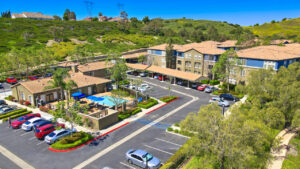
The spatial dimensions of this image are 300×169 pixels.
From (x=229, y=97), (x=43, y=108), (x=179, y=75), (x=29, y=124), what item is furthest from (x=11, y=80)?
(x=229, y=97)

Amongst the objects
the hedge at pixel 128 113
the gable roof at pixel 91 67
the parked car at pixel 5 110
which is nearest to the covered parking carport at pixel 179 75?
the gable roof at pixel 91 67

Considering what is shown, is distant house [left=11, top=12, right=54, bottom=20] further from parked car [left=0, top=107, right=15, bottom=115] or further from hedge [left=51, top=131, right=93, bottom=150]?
hedge [left=51, top=131, right=93, bottom=150]

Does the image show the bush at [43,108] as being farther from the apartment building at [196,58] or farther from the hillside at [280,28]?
the hillside at [280,28]

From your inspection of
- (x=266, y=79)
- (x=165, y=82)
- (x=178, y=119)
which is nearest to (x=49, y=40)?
(x=165, y=82)

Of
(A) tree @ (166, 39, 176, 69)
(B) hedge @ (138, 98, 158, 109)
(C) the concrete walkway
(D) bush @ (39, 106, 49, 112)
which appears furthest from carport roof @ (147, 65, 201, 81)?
(D) bush @ (39, 106, 49, 112)

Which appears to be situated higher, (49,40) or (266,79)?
(49,40)

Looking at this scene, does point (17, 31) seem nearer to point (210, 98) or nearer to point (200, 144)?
point (210, 98)

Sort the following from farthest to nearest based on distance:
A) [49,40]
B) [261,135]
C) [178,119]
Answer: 1. [49,40]
2. [178,119]
3. [261,135]
